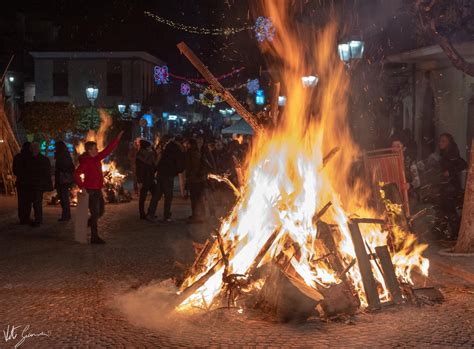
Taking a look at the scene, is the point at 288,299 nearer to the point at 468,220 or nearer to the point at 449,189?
the point at 468,220

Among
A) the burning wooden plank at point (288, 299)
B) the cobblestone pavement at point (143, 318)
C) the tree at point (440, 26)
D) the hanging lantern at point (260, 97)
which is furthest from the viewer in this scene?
the hanging lantern at point (260, 97)

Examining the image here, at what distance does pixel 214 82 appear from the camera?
7.58 meters

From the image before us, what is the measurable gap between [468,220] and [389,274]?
3.27m

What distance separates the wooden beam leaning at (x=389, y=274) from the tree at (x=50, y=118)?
23662mm

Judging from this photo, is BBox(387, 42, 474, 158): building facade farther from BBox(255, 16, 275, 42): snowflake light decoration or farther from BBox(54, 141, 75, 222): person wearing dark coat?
BBox(54, 141, 75, 222): person wearing dark coat

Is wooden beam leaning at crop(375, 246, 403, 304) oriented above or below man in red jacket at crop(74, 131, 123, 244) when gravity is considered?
below

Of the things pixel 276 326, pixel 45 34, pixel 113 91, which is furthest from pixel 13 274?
pixel 45 34

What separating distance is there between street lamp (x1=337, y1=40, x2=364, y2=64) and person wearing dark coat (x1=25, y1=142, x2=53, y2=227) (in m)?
7.25

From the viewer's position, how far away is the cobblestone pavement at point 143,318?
19.0 ft

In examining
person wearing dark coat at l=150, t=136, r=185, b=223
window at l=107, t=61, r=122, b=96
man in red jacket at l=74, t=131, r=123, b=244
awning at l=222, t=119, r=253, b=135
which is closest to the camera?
man in red jacket at l=74, t=131, r=123, b=244

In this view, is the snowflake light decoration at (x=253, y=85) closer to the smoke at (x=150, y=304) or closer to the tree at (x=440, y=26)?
the tree at (x=440, y=26)

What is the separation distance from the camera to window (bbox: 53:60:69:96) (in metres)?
53.2

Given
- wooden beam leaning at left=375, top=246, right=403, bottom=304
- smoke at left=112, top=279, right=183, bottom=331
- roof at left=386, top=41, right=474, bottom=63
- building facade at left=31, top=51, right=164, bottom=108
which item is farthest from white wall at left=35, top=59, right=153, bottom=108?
wooden beam leaning at left=375, top=246, right=403, bottom=304

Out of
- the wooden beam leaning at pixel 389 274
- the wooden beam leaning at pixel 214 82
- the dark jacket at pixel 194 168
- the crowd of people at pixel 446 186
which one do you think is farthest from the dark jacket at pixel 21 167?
Result: the wooden beam leaning at pixel 389 274
